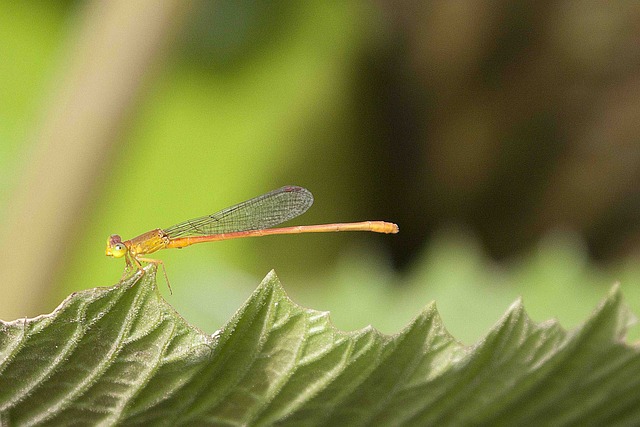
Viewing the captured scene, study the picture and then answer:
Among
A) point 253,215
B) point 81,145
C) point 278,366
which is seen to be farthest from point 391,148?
point 278,366

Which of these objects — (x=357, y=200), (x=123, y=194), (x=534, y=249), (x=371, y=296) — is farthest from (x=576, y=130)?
(x=123, y=194)

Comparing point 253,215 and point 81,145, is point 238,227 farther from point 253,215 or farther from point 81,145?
point 81,145

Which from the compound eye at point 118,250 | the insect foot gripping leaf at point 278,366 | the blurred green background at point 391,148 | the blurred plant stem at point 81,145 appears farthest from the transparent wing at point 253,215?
the insect foot gripping leaf at point 278,366

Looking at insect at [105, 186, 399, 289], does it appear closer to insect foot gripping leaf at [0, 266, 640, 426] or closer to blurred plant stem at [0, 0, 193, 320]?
blurred plant stem at [0, 0, 193, 320]

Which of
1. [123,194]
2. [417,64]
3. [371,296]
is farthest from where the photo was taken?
[417,64]

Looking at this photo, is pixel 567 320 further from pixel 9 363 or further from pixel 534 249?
pixel 9 363

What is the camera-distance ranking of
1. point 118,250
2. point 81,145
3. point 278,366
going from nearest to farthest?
point 278,366 < point 81,145 < point 118,250

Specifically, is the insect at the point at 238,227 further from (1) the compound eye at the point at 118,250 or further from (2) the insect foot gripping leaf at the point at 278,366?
(2) the insect foot gripping leaf at the point at 278,366
